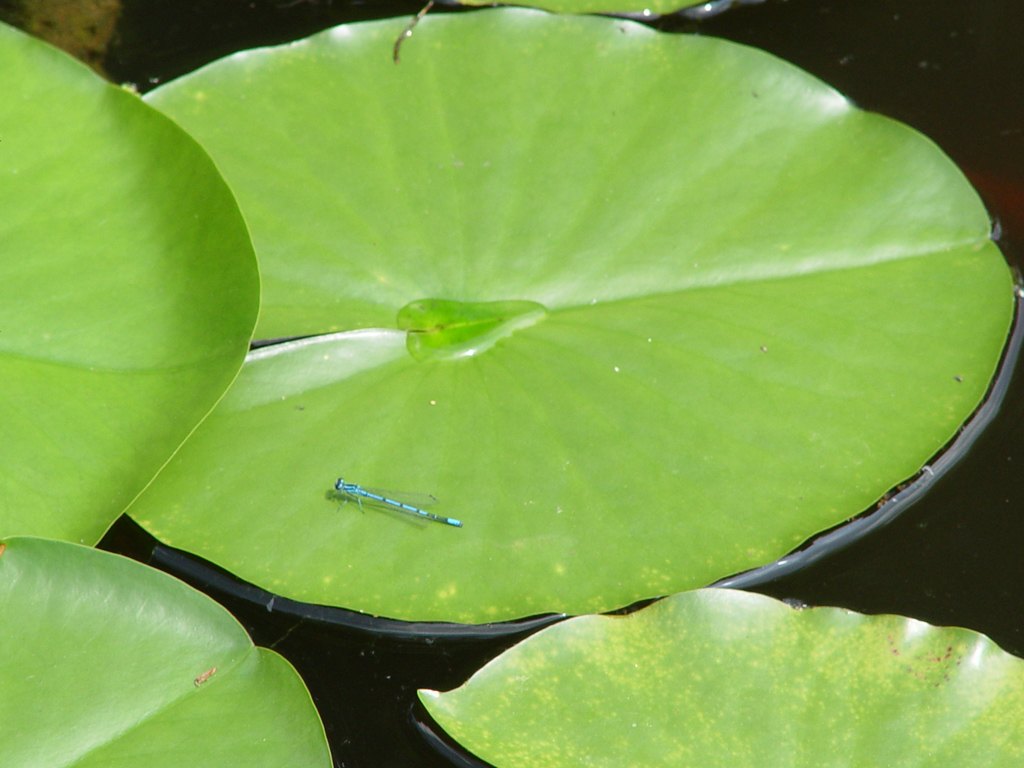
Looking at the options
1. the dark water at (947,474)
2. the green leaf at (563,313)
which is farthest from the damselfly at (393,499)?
the dark water at (947,474)

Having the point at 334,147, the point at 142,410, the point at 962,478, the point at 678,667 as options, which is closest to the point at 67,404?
the point at 142,410

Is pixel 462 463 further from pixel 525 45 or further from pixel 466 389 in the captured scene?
pixel 525 45

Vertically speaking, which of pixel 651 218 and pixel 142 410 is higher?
pixel 651 218

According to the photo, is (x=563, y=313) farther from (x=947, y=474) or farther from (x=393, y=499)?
(x=947, y=474)

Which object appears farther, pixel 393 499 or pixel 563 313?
pixel 563 313

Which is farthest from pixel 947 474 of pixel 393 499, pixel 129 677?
pixel 129 677

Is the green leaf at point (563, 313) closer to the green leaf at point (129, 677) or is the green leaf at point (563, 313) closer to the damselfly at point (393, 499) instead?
the damselfly at point (393, 499)
